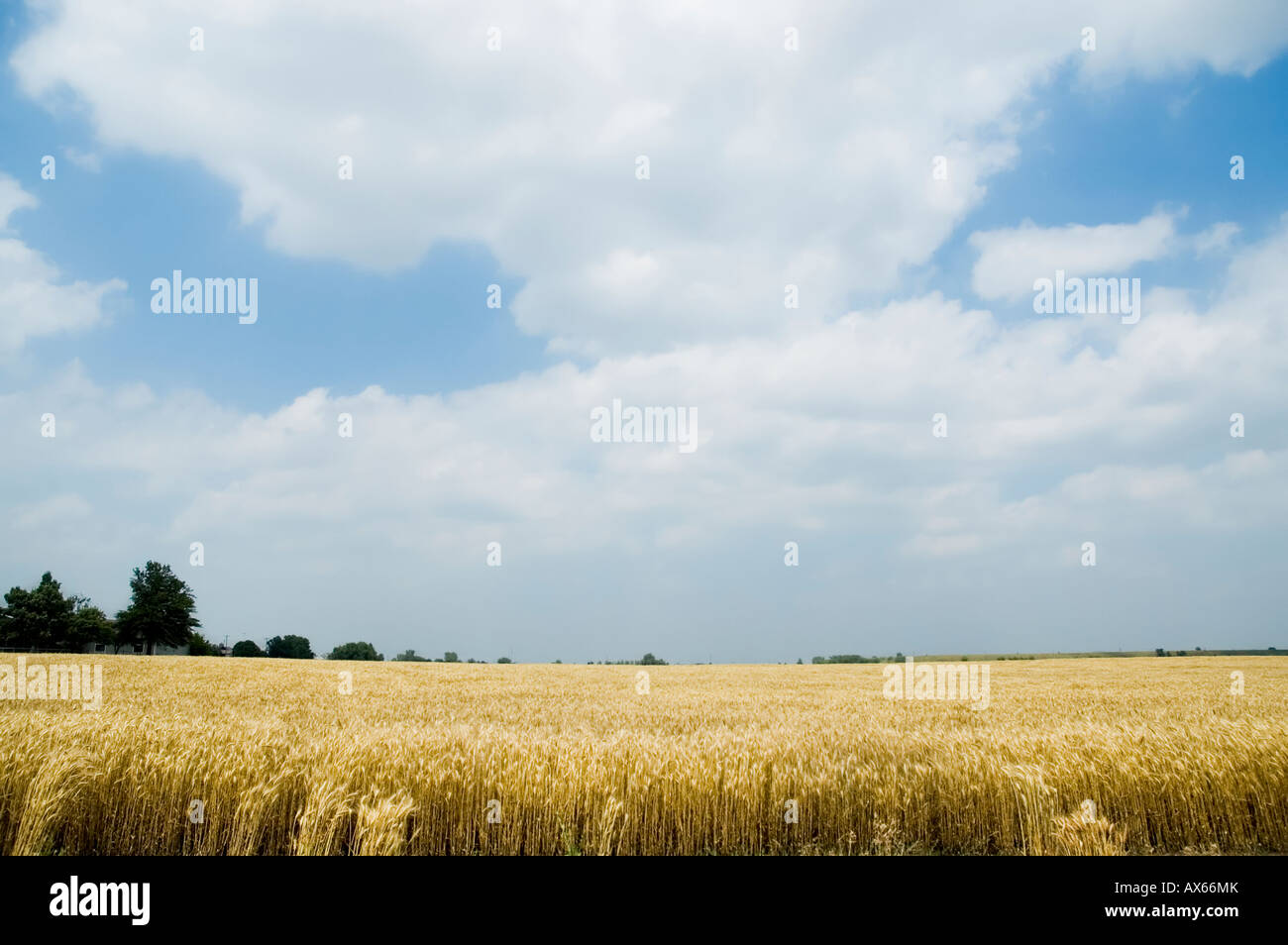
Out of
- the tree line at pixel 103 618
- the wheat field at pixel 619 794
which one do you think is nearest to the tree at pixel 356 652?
the tree line at pixel 103 618

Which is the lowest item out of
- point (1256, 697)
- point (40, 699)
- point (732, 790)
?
point (1256, 697)

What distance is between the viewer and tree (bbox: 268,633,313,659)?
109 meters

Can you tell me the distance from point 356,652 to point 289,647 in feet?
40.9

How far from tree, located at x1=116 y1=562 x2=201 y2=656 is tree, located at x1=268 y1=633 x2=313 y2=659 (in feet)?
66.8

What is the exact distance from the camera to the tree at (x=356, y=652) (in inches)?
4141

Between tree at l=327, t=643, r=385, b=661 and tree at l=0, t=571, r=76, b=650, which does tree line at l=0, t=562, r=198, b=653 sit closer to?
tree at l=0, t=571, r=76, b=650

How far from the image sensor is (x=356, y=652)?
4235 inches

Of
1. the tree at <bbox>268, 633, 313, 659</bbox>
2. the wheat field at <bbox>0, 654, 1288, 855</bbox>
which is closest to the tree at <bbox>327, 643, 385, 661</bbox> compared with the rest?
the tree at <bbox>268, 633, 313, 659</bbox>
